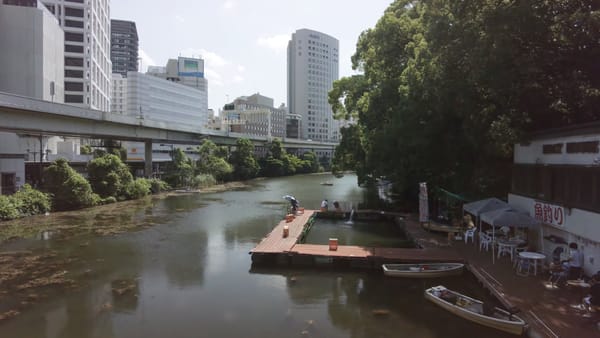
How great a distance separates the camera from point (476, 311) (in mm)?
11969

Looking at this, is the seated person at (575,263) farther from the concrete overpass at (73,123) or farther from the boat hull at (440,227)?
the concrete overpass at (73,123)

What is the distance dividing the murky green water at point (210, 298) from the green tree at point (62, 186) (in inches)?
444

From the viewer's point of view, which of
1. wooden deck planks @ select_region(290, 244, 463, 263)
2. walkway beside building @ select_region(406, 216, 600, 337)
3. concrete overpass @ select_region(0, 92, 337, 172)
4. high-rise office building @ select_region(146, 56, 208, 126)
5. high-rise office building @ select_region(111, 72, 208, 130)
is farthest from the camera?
high-rise office building @ select_region(146, 56, 208, 126)

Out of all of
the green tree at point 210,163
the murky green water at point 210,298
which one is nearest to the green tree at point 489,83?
the murky green water at point 210,298

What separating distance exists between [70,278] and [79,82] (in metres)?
60.8

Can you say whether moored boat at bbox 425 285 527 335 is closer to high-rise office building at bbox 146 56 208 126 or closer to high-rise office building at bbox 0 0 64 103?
high-rise office building at bbox 0 0 64 103

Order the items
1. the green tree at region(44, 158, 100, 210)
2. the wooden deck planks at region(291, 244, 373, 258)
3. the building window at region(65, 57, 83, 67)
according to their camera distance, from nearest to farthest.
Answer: the wooden deck planks at region(291, 244, 373, 258) → the green tree at region(44, 158, 100, 210) → the building window at region(65, 57, 83, 67)

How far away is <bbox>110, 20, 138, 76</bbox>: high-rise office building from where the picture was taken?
6560 inches

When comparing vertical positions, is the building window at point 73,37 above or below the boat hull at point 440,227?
above

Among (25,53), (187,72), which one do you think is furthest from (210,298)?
(187,72)

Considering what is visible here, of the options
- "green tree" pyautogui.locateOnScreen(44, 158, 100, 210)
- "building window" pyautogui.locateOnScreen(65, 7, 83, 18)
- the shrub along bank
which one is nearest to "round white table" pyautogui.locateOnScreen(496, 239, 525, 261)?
the shrub along bank

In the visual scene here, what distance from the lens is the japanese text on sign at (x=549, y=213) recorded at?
13758 millimetres

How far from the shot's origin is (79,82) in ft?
222

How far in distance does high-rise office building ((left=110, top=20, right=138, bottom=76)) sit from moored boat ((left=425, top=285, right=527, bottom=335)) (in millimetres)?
174396
